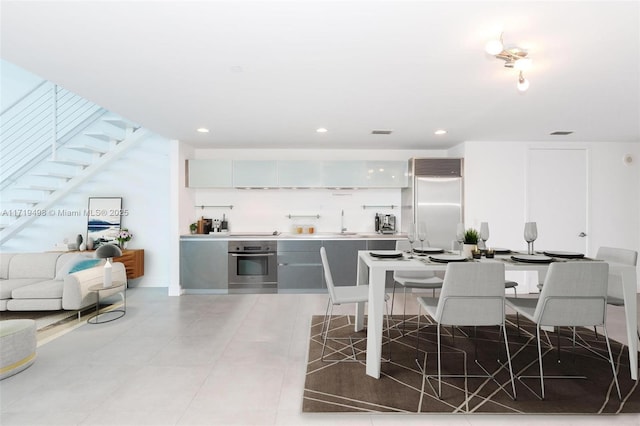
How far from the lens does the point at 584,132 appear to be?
4742 millimetres

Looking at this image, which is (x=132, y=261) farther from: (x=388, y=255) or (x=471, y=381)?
(x=471, y=381)

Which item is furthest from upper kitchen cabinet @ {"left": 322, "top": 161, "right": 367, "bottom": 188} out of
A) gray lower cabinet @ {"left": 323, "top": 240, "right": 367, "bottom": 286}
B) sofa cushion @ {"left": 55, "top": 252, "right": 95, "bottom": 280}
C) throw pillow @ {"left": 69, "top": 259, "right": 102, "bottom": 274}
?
sofa cushion @ {"left": 55, "top": 252, "right": 95, "bottom": 280}

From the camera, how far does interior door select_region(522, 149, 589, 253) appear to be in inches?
210

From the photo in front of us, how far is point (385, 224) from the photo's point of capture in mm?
5734

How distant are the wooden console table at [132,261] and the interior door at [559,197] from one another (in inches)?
255

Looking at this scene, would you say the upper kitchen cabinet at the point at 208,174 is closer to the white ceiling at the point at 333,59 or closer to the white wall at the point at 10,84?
the white ceiling at the point at 333,59

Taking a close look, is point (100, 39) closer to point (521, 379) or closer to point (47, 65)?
point (47, 65)

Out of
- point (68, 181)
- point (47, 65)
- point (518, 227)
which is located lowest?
point (518, 227)

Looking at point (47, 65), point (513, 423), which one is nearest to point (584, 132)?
point (513, 423)

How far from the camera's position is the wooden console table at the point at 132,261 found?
531 cm

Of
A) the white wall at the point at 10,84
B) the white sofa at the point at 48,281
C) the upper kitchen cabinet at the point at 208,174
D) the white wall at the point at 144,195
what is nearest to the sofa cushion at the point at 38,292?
the white sofa at the point at 48,281

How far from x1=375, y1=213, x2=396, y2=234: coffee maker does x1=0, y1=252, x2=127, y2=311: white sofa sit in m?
4.04

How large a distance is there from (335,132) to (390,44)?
97.2 inches

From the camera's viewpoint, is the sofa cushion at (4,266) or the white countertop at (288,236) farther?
the white countertop at (288,236)
